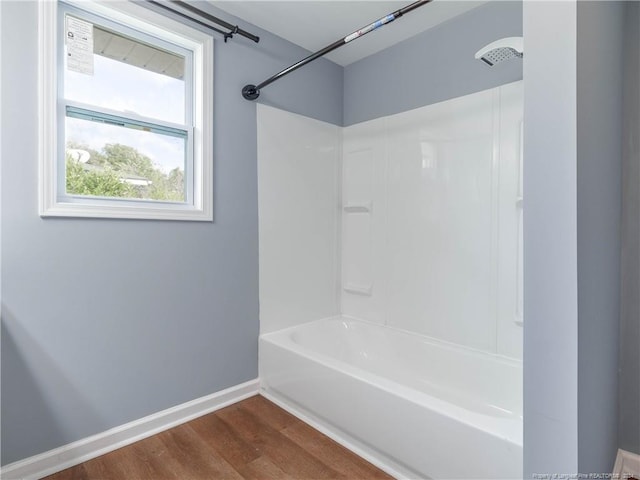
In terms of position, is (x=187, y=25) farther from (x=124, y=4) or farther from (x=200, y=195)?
(x=200, y=195)

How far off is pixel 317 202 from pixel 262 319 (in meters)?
1.00

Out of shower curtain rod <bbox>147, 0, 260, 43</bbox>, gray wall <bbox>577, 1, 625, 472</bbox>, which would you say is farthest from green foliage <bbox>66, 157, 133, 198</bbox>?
gray wall <bbox>577, 1, 625, 472</bbox>

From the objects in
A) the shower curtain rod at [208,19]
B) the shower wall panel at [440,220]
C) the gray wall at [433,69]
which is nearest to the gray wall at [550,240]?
the shower wall panel at [440,220]

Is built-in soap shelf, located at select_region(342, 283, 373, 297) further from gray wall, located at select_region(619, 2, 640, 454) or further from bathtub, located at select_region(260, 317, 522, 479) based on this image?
gray wall, located at select_region(619, 2, 640, 454)

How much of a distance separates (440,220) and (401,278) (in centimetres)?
51

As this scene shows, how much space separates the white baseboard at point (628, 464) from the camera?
1.53 metres

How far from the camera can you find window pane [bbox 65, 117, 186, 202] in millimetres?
1640

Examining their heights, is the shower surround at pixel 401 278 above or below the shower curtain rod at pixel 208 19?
below

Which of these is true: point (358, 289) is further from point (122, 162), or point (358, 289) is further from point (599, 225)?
point (122, 162)

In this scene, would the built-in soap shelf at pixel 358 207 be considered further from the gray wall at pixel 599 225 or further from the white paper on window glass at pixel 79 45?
the white paper on window glass at pixel 79 45

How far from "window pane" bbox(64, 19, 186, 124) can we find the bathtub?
1.62m

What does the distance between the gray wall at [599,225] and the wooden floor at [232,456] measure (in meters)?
0.92

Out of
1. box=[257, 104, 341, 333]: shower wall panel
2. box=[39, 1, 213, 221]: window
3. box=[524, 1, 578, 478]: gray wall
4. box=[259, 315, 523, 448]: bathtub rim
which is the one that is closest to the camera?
box=[524, 1, 578, 478]: gray wall

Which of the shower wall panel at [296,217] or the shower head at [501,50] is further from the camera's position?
the shower wall panel at [296,217]
